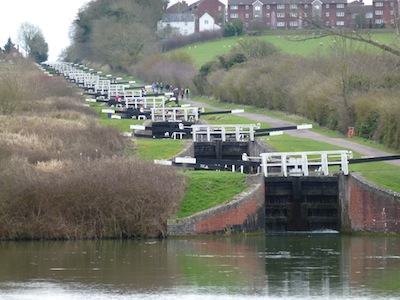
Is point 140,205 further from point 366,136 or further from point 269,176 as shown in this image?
point 366,136

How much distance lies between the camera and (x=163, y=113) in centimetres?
7038

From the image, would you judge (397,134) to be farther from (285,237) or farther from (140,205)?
(140,205)

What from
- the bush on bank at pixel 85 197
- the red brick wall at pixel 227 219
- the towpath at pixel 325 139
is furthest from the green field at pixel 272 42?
the bush on bank at pixel 85 197

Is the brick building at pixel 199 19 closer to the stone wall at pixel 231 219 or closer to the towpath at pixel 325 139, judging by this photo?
the towpath at pixel 325 139

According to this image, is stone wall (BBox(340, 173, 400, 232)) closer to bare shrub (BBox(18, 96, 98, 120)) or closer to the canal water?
the canal water

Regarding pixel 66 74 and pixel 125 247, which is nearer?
pixel 125 247

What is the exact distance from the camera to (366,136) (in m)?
56.1

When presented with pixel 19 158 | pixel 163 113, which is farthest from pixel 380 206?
pixel 163 113

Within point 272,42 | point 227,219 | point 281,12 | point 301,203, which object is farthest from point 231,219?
point 281,12

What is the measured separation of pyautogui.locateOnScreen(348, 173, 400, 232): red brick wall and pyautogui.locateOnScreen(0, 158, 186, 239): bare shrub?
545 cm

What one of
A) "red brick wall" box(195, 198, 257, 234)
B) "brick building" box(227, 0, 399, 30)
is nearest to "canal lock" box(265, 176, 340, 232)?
"red brick wall" box(195, 198, 257, 234)

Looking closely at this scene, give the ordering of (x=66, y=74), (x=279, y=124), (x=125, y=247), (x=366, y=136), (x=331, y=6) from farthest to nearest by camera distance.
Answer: (x=331, y=6)
(x=66, y=74)
(x=279, y=124)
(x=366, y=136)
(x=125, y=247)

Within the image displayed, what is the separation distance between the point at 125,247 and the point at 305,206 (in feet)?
25.6

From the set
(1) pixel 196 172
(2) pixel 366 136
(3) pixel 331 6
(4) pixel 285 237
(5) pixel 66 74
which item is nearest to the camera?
(4) pixel 285 237
